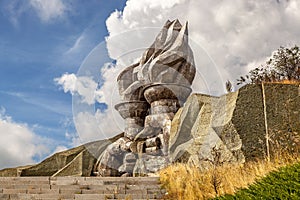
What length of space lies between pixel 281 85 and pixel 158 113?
7.43 meters

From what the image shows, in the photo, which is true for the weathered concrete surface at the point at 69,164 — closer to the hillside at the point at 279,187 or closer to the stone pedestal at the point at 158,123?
the stone pedestal at the point at 158,123

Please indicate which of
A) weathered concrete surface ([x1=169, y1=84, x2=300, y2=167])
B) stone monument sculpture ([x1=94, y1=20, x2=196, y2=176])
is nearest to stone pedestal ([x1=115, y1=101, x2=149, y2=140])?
stone monument sculpture ([x1=94, y1=20, x2=196, y2=176])

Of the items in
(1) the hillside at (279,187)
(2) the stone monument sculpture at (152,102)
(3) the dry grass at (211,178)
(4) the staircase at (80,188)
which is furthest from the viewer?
(2) the stone monument sculpture at (152,102)

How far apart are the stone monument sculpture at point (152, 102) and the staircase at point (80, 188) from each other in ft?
16.2

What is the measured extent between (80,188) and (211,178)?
123 inches

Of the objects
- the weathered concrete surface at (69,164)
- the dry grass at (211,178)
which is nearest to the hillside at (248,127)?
the dry grass at (211,178)

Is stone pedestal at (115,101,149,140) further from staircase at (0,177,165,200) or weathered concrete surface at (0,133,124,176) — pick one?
staircase at (0,177,165,200)

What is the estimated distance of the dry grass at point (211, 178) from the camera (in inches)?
246

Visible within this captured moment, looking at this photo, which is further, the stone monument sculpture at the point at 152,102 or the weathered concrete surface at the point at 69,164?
the weathered concrete surface at the point at 69,164

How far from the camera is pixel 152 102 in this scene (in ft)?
54.1

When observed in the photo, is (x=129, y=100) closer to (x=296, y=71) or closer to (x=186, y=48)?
(x=186, y=48)

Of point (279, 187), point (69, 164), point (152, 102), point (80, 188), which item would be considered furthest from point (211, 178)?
point (69, 164)

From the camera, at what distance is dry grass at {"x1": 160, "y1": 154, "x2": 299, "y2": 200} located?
246 inches

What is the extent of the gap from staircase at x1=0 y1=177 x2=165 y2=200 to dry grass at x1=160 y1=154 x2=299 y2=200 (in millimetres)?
404
